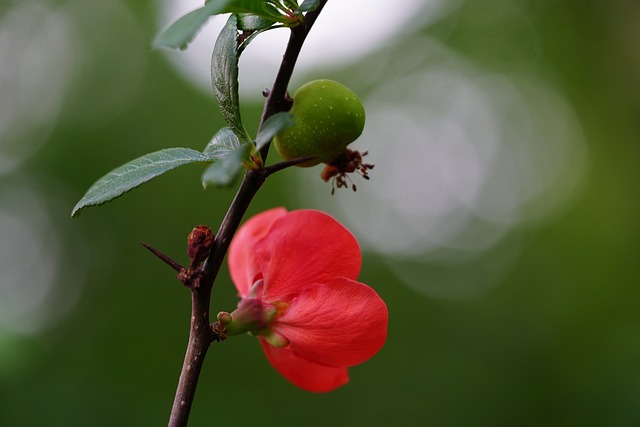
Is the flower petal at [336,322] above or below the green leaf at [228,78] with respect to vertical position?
below

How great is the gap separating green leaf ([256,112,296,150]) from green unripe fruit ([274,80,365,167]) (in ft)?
0.40

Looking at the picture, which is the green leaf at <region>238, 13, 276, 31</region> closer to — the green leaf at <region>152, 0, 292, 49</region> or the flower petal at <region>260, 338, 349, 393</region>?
the green leaf at <region>152, 0, 292, 49</region>

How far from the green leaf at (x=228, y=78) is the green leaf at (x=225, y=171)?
13cm

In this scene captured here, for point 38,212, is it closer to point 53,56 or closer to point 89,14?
point 53,56

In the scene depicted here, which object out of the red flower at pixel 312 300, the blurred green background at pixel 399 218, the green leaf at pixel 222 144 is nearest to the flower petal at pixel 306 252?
the red flower at pixel 312 300

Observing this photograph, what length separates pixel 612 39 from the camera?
9.65ft

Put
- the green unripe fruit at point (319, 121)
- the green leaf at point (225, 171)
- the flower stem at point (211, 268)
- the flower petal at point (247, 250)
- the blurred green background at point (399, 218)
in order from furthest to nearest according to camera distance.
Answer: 1. the blurred green background at point (399, 218)
2. the flower petal at point (247, 250)
3. the green unripe fruit at point (319, 121)
4. the flower stem at point (211, 268)
5. the green leaf at point (225, 171)

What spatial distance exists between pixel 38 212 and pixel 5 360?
348cm

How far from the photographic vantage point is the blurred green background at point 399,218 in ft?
12.9

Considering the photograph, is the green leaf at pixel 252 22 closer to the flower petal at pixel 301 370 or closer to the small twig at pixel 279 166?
the small twig at pixel 279 166

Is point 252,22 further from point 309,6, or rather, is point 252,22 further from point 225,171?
point 225,171

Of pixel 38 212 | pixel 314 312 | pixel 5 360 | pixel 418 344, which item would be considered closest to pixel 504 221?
pixel 418 344

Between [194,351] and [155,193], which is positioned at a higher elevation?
[194,351]

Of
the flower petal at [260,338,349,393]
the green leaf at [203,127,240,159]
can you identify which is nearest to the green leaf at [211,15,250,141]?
the green leaf at [203,127,240,159]
